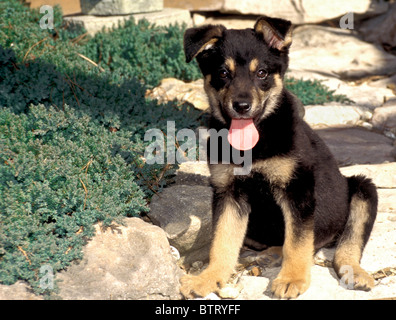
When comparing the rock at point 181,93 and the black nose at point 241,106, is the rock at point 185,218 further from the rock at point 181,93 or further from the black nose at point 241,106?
the rock at point 181,93

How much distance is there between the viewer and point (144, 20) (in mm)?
8938

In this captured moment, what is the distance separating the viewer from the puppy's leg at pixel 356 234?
4.04 meters

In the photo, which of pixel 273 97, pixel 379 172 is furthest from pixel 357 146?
pixel 273 97

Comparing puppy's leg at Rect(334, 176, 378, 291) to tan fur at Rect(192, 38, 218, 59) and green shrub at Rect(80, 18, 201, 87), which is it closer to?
tan fur at Rect(192, 38, 218, 59)

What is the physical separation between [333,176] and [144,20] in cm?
556

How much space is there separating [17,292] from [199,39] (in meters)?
2.28

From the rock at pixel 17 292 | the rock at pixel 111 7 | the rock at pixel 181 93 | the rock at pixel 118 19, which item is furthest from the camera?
the rock at pixel 111 7

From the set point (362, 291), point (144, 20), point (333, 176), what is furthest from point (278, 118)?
point (144, 20)

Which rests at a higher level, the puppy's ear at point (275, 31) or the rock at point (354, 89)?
the puppy's ear at point (275, 31)

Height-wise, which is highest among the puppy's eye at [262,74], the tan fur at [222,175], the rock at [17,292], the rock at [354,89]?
the puppy's eye at [262,74]

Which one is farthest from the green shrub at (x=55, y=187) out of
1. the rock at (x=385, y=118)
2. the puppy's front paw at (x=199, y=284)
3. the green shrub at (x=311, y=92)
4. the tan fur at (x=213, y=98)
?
the rock at (x=385, y=118)

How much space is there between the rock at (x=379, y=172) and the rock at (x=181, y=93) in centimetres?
217

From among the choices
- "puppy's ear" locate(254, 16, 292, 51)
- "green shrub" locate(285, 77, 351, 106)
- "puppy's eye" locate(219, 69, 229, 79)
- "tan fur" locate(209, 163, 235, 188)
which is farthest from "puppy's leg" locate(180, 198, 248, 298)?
"green shrub" locate(285, 77, 351, 106)

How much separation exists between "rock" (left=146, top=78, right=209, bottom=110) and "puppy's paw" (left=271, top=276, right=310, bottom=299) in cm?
359
